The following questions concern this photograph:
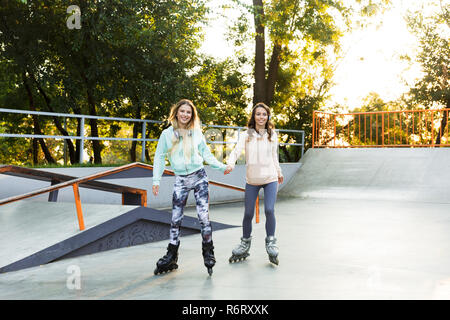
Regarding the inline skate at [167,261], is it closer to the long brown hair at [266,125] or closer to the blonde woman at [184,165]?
→ the blonde woman at [184,165]

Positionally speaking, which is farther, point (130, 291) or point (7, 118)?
point (7, 118)

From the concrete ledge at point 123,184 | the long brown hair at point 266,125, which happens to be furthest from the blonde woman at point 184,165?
the concrete ledge at point 123,184

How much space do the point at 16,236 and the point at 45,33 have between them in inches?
403

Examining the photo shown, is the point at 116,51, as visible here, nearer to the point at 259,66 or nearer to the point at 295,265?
the point at 259,66

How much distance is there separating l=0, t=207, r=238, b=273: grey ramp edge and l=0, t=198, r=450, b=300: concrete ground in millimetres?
125

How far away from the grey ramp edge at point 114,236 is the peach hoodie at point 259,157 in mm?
1846

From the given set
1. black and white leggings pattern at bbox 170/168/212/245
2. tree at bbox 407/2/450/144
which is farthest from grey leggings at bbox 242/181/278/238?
tree at bbox 407/2/450/144

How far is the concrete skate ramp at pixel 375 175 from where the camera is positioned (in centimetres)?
1448

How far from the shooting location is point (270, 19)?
1647 centimetres

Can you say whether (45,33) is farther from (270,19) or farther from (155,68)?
(270,19)

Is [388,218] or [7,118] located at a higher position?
[7,118]

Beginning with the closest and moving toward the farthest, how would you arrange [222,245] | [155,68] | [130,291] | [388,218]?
[130,291] < [222,245] < [388,218] < [155,68]

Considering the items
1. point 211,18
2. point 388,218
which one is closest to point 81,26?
point 211,18
